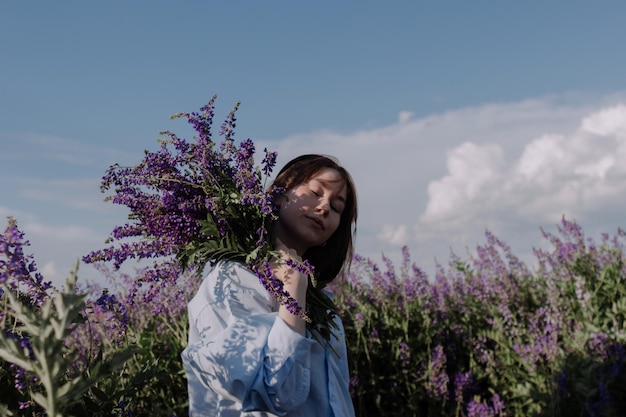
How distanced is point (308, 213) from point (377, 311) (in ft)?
8.30

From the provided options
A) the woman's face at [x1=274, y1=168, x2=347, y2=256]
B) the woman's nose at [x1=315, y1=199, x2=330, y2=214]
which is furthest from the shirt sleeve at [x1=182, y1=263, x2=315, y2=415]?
the woman's nose at [x1=315, y1=199, x2=330, y2=214]

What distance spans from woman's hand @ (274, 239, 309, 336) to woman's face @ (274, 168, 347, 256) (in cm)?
28

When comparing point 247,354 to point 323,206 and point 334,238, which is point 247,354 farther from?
point 334,238

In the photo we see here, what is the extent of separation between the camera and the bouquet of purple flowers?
209 centimetres

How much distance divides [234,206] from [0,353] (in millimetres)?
1224

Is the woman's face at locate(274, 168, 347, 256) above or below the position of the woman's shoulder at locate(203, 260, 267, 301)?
above

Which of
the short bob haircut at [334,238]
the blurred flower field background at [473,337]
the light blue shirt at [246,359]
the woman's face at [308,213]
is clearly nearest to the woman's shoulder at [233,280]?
the light blue shirt at [246,359]

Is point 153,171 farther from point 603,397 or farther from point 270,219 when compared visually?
point 603,397

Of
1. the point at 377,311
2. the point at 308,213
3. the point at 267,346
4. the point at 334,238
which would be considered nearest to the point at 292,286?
the point at 267,346

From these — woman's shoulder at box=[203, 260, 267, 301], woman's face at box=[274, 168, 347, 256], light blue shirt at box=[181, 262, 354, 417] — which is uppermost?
woman's face at box=[274, 168, 347, 256]

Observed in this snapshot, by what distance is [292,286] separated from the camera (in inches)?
79.7

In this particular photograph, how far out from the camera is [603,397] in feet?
12.7

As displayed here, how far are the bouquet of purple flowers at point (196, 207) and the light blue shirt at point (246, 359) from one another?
97 mm

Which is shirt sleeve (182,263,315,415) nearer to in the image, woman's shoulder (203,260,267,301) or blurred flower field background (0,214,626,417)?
woman's shoulder (203,260,267,301)
